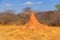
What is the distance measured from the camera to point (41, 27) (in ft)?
64.6

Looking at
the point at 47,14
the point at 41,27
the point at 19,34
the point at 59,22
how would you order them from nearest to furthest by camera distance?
1. the point at 19,34
2. the point at 41,27
3. the point at 59,22
4. the point at 47,14

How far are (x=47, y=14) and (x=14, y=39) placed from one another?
57.2 ft

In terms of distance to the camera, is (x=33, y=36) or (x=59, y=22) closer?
(x=33, y=36)

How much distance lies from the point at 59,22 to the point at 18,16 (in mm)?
5707

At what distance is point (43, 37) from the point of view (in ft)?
49.8

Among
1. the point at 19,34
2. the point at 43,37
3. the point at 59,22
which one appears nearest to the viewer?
the point at 43,37

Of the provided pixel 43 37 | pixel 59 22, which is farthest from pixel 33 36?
pixel 59 22

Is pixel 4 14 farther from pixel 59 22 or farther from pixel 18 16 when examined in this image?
pixel 59 22

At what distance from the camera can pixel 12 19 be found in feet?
96.0

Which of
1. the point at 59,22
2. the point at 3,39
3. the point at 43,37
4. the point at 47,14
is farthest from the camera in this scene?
the point at 47,14

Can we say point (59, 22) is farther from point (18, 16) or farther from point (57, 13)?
point (18, 16)

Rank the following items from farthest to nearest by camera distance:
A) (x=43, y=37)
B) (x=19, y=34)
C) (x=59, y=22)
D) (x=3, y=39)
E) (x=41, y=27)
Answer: (x=59, y=22) → (x=41, y=27) → (x=19, y=34) → (x=43, y=37) → (x=3, y=39)

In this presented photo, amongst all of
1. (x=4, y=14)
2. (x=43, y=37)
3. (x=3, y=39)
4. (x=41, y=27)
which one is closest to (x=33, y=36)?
(x=43, y=37)

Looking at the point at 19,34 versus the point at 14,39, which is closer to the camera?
the point at 14,39
